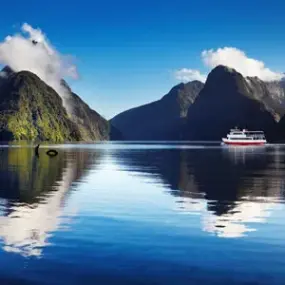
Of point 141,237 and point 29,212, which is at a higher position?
point 29,212

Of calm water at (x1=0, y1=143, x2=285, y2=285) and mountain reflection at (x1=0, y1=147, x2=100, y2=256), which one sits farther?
mountain reflection at (x1=0, y1=147, x2=100, y2=256)

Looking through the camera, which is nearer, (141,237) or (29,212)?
(141,237)

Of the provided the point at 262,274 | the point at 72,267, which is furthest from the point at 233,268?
the point at 72,267

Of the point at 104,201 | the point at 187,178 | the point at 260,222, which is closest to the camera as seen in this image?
the point at 260,222

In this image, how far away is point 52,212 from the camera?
3288 centimetres

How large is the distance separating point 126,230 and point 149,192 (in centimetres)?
2035

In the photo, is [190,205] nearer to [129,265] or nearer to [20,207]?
[20,207]

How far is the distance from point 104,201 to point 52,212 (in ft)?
26.4

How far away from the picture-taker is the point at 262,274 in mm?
17812

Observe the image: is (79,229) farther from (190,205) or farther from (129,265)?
(190,205)

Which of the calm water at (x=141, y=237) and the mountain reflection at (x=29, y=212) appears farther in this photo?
the mountain reflection at (x=29, y=212)

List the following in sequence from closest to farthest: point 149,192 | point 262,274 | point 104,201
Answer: point 262,274 < point 104,201 < point 149,192

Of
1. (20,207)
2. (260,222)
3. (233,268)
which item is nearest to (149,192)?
(20,207)

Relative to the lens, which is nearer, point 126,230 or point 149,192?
point 126,230
